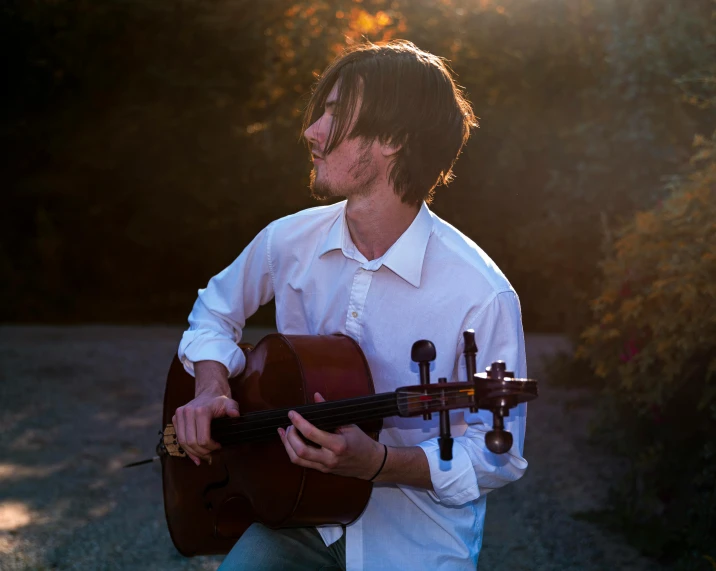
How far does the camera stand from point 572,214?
8.03 metres

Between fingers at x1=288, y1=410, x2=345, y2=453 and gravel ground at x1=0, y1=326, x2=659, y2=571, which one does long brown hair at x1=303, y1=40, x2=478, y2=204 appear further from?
gravel ground at x1=0, y1=326, x2=659, y2=571

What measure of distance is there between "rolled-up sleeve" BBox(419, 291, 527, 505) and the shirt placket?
0.94 ft

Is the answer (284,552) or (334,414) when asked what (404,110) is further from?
(284,552)

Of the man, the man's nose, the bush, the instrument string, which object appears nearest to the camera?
the instrument string

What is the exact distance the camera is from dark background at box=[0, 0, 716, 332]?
9117 millimetres

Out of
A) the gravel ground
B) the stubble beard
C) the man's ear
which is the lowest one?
the gravel ground

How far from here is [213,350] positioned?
2582 mm

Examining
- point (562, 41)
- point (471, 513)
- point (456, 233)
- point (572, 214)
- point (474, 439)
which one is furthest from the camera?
point (562, 41)

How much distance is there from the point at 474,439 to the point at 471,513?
25 centimetres

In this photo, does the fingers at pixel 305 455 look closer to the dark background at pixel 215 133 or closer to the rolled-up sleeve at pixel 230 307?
the rolled-up sleeve at pixel 230 307

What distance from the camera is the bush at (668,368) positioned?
3877 mm

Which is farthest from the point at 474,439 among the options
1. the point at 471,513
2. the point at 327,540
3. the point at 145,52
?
the point at 145,52

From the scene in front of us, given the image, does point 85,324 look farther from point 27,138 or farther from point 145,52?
point 145,52


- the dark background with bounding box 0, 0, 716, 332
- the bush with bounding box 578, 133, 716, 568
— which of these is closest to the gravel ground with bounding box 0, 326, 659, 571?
the bush with bounding box 578, 133, 716, 568
